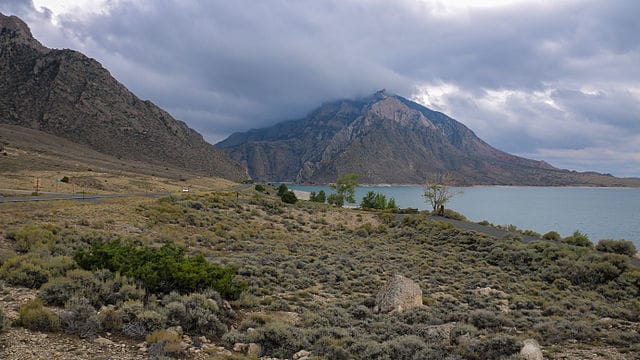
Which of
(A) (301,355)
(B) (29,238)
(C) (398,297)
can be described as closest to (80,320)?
(A) (301,355)

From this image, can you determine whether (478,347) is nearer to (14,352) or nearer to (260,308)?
(260,308)

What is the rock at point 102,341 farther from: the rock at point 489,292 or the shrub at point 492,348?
the rock at point 489,292

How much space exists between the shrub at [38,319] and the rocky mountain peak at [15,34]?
147m

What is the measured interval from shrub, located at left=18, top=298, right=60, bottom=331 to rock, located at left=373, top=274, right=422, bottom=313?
29.3 ft

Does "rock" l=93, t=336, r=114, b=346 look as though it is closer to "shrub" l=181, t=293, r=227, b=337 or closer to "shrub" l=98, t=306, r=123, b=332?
"shrub" l=98, t=306, r=123, b=332

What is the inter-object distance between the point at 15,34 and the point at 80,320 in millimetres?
154451

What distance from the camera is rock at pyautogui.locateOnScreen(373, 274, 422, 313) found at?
39.4 feet

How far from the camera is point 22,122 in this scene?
98.4 metres

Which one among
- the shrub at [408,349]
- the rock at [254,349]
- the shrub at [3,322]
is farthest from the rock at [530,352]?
the shrub at [3,322]

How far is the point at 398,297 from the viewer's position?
12.2 meters

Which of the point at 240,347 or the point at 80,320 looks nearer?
the point at 80,320

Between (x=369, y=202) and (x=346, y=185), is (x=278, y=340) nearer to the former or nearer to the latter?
(x=369, y=202)

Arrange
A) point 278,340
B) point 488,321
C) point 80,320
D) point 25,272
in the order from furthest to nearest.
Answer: point 488,321, point 25,272, point 278,340, point 80,320

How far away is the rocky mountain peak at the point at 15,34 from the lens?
114 m
